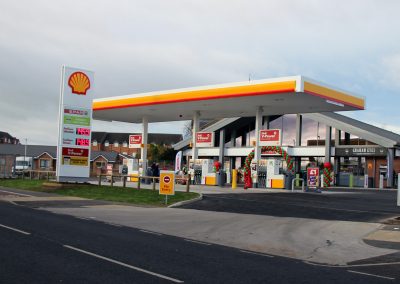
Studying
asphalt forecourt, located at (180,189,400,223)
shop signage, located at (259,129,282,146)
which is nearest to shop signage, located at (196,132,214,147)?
shop signage, located at (259,129,282,146)

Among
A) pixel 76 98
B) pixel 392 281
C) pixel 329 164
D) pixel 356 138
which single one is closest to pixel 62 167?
pixel 76 98

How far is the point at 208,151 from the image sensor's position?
198 ft

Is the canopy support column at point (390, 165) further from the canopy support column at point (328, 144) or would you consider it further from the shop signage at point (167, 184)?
the shop signage at point (167, 184)

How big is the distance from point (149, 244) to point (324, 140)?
139ft

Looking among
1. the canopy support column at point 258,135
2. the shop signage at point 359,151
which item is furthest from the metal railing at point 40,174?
the shop signage at point 359,151

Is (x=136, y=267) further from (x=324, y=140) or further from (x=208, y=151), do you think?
(x=208, y=151)

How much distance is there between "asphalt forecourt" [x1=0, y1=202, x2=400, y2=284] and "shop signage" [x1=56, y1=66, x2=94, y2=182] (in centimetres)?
1680

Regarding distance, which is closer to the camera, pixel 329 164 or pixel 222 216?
pixel 222 216

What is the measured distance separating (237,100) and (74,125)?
10.9m

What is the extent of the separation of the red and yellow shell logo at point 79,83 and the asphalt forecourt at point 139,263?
58.8 ft

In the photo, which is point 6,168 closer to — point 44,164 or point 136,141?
point 136,141

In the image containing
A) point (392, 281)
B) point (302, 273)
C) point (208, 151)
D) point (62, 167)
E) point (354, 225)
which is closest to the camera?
point (392, 281)

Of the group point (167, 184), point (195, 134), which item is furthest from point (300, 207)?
point (195, 134)

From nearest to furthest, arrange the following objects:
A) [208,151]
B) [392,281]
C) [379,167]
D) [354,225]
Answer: [392,281]
[354,225]
[379,167]
[208,151]
